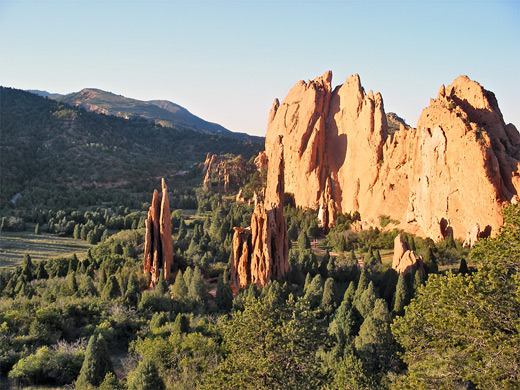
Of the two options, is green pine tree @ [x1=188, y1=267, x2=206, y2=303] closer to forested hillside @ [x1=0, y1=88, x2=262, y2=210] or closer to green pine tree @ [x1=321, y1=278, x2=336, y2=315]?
green pine tree @ [x1=321, y1=278, x2=336, y2=315]

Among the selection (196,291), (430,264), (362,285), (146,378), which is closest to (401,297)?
(362,285)

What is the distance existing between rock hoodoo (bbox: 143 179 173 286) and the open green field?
16.5 meters

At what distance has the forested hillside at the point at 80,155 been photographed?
86.8 m

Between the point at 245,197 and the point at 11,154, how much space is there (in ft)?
188

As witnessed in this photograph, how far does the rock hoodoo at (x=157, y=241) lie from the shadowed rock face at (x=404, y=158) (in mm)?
30526

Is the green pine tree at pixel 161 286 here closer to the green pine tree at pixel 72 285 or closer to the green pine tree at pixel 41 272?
the green pine tree at pixel 72 285

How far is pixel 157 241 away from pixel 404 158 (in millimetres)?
37321

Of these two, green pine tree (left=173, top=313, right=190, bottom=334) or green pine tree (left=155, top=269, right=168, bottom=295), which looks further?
green pine tree (left=155, top=269, right=168, bottom=295)

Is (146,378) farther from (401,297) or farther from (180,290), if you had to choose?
(401,297)

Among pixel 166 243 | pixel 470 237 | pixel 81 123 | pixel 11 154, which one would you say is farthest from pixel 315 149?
pixel 81 123

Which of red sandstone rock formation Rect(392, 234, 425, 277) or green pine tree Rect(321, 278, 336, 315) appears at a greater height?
red sandstone rock formation Rect(392, 234, 425, 277)

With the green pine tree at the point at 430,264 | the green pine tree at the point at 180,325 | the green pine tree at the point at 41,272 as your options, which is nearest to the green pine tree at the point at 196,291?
the green pine tree at the point at 180,325

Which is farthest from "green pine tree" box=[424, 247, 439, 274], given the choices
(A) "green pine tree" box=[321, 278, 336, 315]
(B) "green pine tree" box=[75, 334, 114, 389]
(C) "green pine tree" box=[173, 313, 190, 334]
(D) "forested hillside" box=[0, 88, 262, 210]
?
(D) "forested hillside" box=[0, 88, 262, 210]

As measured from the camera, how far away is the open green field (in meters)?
47.4
